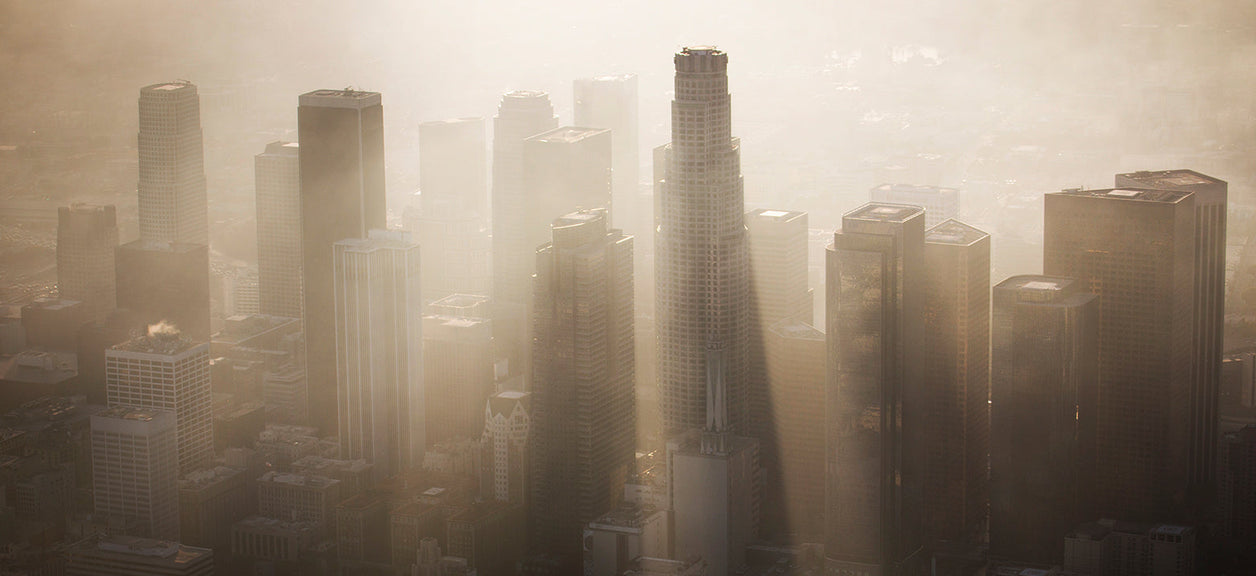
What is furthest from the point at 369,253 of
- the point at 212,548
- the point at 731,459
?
the point at 731,459

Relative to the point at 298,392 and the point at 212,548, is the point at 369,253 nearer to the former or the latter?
the point at 298,392

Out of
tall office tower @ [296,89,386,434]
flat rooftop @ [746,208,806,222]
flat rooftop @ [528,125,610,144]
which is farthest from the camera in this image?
flat rooftop @ [528,125,610,144]

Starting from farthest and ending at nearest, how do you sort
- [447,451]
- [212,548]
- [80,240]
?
[80,240] → [447,451] → [212,548]

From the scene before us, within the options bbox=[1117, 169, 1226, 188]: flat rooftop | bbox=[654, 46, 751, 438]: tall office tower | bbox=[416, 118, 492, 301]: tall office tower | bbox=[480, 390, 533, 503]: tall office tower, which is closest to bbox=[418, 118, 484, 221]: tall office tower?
bbox=[416, 118, 492, 301]: tall office tower

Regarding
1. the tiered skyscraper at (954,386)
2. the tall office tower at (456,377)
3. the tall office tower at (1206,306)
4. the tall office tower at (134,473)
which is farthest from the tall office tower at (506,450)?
the tall office tower at (1206,306)

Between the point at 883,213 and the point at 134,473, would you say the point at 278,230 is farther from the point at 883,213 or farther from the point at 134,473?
the point at 883,213

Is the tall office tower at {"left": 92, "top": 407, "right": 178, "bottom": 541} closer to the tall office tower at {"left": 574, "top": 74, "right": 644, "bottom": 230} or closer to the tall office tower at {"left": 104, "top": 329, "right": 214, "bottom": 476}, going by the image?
the tall office tower at {"left": 104, "top": 329, "right": 214, "bottom": 476}

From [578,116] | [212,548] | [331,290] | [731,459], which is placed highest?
[578,116]
